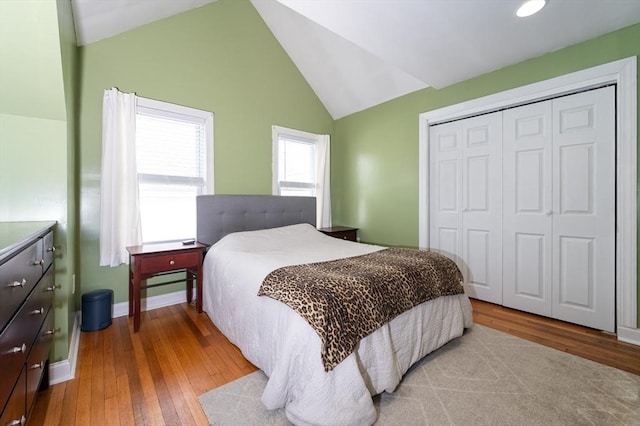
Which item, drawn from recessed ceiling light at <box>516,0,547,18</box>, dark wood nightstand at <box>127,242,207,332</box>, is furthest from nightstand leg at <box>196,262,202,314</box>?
recessed ceiling light at <box>516,0,547,18</box>

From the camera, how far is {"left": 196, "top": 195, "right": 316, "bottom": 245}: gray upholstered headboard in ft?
9.62

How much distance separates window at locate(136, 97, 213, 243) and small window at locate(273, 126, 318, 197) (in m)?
0.90

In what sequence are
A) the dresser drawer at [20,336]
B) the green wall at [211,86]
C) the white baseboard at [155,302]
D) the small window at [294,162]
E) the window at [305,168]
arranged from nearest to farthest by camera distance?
the dresser drawer at [20,336]
the green wall at [211,86]
the white baseboard at [155,302]
the small window at [294,162]
the window at [305,168]

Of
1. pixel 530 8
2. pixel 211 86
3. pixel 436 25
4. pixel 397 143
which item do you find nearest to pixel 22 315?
pixel 211 86

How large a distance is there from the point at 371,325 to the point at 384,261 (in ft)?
1.97

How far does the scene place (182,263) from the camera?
8.07 feet

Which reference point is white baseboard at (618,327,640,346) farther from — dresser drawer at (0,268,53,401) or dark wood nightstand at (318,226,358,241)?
dresser drawer at (0,268,53,401)

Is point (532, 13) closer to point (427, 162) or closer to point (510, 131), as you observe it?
point (510, 131)

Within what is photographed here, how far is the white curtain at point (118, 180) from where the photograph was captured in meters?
2.46

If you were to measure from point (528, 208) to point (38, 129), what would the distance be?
12.9 ft

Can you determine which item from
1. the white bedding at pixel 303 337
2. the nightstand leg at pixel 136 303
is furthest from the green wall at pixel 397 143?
the nightstand leg at pixel 136 303

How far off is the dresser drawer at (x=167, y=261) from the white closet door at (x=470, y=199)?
2725mm

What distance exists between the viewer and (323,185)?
418 cm

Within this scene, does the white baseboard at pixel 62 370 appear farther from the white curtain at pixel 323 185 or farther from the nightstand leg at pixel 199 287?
the white curtain at pixel 323 185
